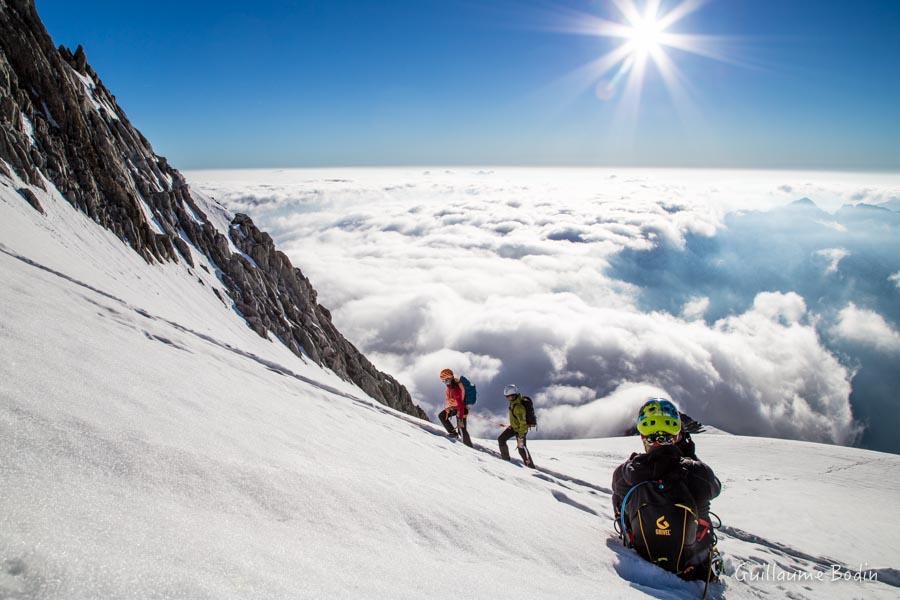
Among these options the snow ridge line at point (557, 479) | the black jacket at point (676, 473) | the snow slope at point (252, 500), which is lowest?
the snow slope at point (252, 500)

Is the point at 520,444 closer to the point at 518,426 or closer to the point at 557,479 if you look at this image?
the point at 518,426

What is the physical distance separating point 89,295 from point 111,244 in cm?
1786

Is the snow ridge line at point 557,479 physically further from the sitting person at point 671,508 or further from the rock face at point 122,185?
the rock face at point 122,185

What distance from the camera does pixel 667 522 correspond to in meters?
5.35

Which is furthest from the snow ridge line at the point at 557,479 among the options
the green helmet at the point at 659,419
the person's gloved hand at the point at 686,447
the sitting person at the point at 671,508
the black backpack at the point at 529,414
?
the green helmet at the point at 659,419

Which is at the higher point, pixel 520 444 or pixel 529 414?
pixel 529 414

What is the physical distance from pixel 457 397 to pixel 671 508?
25.6ft

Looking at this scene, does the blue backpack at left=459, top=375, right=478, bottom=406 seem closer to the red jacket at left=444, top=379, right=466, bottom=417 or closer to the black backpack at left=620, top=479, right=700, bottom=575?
the red jacket at left=444, top=379, right=466, bottom=417

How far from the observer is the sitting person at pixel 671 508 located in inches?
209

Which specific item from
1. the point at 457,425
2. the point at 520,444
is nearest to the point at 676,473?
the point at 520,444

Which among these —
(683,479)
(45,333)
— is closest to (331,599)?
(683,479)

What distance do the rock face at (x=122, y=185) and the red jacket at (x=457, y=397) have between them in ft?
63.2

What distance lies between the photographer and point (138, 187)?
1404 inches

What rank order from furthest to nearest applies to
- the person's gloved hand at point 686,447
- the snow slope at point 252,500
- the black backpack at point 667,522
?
the person's gloved hand at point 686,447 < the black backpack at point 667,522 < the snow slope at point 252,500
